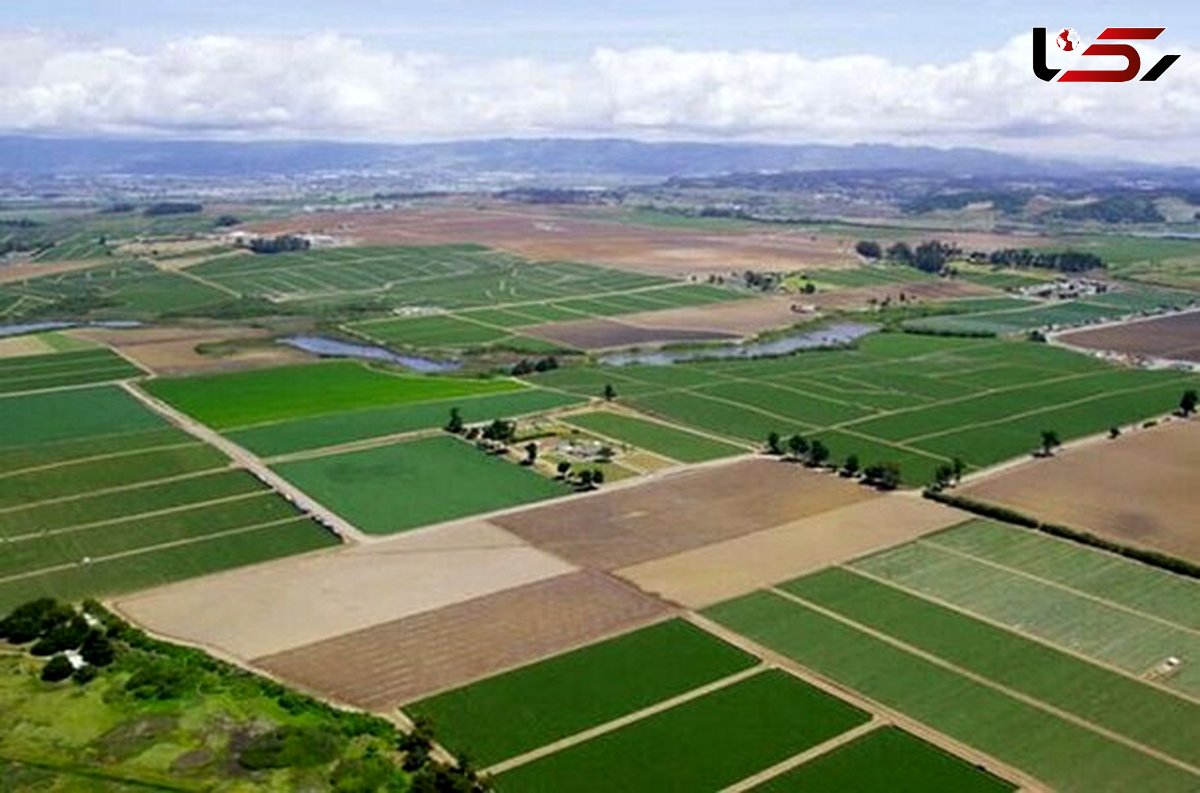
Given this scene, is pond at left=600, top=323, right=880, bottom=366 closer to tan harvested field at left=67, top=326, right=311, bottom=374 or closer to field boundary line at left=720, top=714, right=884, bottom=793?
tan harvested field at left=67, top=326, right=311, bottom=374

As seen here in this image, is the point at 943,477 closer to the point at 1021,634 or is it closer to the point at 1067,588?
the point at 1067,588

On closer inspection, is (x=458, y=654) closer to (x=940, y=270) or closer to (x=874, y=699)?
(x=874, y=699)

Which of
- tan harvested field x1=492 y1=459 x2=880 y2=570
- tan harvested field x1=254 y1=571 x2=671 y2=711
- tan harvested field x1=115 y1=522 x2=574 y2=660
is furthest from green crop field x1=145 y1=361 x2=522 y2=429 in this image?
tan harvested field x1=254 y1=571 x2=671 y2=711

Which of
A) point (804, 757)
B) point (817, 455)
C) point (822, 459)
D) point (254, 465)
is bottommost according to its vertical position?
point (804, 757)

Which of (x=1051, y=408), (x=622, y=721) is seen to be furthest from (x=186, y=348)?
(x=622, y=721)

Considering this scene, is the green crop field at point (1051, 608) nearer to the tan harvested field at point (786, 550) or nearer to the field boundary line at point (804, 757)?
the tan harvested field at point (786, 550)

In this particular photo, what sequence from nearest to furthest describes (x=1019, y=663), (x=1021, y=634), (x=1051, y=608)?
(x=1019, y=663) → (x=1021, y=634) → (x=1051, y=608)
